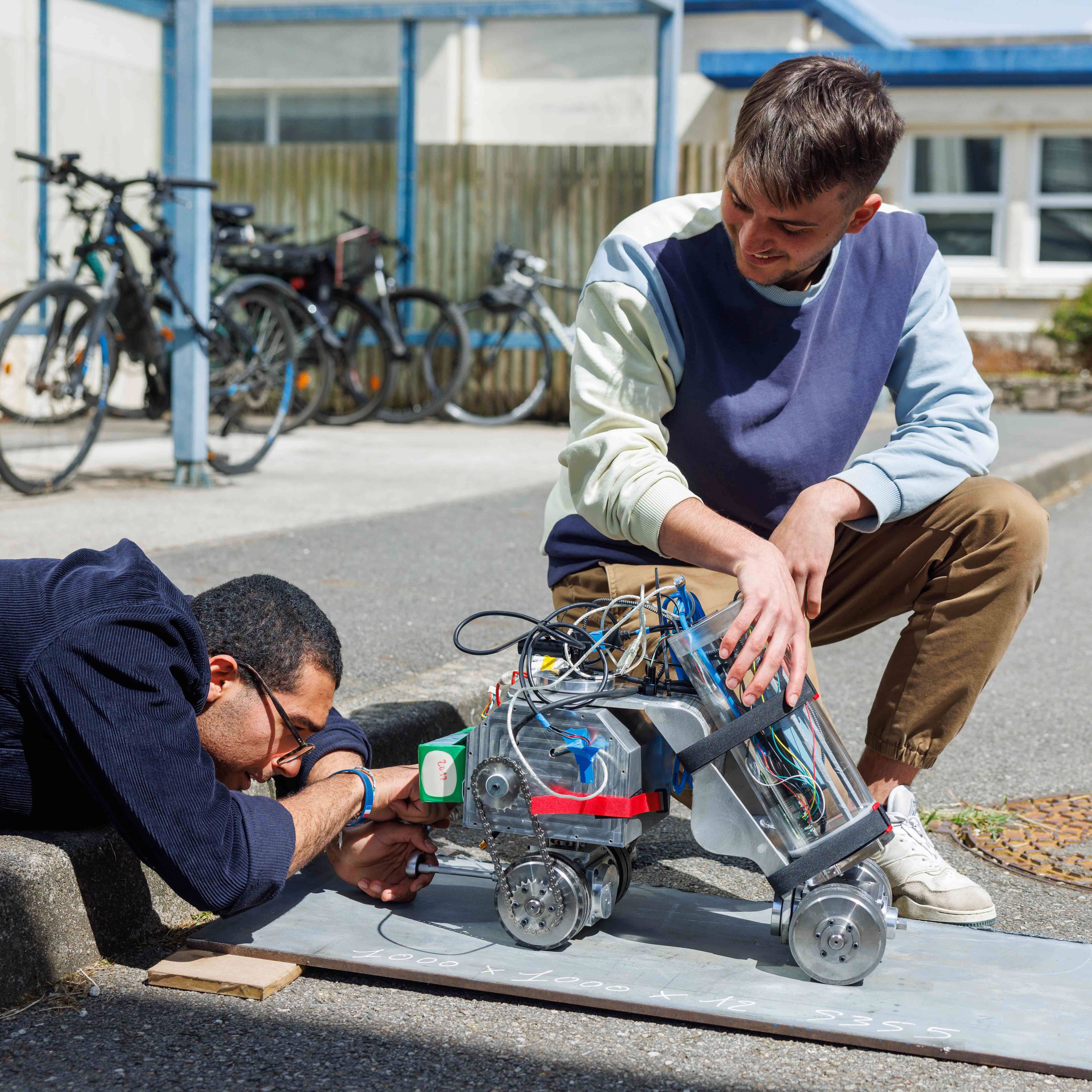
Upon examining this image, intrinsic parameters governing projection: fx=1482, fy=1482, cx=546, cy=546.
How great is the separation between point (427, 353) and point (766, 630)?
8.81m

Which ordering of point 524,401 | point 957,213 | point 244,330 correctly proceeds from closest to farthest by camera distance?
point 244,330
point 524,401
point 957,213

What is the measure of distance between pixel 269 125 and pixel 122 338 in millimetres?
10344

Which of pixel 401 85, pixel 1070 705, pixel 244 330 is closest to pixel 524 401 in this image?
pixel 401 85

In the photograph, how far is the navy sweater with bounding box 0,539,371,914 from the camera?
82.5 inches

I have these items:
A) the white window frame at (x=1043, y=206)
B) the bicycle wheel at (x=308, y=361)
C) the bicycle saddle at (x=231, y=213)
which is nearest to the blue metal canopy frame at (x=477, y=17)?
the bicycle wheel at (x=308, y=361)

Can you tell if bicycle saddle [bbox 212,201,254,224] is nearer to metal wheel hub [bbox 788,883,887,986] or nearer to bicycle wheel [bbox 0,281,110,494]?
bicycle wheel [bbox 0,281,110,494]

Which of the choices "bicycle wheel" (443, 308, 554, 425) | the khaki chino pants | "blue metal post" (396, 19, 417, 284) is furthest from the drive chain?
"blue metal post" (396, 19, 417, 284)

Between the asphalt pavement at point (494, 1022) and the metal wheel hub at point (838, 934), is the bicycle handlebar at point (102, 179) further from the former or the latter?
the metal wheel hub at point (838, 934)

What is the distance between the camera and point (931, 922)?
2.63 m

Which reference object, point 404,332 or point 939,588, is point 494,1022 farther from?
point 404,332

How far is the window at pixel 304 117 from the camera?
1603 centimetres

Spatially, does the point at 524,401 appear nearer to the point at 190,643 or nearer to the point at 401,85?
the point at 401,85

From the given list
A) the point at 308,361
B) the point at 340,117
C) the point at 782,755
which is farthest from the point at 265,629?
the point at 340,117

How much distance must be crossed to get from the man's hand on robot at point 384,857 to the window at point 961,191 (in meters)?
15.9
